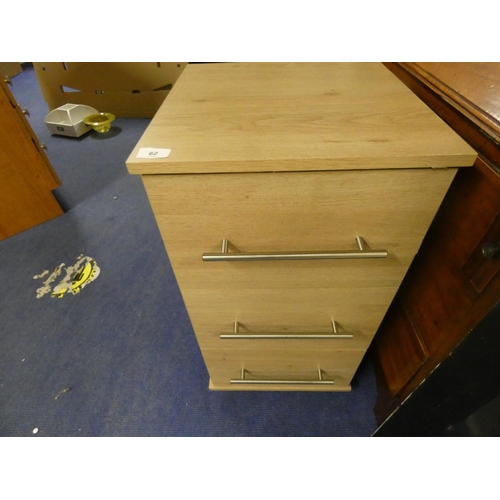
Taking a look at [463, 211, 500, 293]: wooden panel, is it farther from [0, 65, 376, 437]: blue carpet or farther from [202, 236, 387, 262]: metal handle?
[0, 65, 376, 437]: blue carpet

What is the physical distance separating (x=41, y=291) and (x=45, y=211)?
0.45m

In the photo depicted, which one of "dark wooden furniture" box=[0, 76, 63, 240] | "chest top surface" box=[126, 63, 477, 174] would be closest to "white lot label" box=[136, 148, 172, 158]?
"chest top surface" box=[126, 63, 477, 174]

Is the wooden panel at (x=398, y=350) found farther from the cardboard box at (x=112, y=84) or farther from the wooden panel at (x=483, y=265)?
the cardboard box at (x=112, y=84)

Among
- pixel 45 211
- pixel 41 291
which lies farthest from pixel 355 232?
pixel 45 211

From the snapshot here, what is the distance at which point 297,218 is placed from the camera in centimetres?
42

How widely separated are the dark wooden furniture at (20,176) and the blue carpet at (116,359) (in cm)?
6

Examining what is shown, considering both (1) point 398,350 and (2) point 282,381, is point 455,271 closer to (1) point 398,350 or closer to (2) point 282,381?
(1) point 398,350

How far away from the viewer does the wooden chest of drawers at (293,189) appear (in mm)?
367

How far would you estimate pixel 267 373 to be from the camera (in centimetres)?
77

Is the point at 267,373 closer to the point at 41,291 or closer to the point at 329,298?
the point at 329,298

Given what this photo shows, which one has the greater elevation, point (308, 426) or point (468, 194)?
point (468, 194)

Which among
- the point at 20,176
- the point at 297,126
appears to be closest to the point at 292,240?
the point at 297,126

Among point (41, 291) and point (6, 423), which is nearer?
point (6, 423)

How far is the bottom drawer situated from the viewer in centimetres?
69
